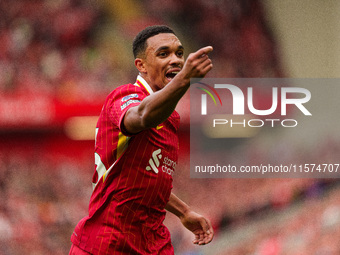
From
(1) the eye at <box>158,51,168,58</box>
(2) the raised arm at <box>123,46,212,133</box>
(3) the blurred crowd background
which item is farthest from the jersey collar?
(3) the blurred crowd background

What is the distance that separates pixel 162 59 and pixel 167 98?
0.66m

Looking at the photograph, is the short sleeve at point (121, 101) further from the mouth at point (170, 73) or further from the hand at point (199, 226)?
the hand at point (199, 226)

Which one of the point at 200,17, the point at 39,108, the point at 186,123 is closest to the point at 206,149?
the point at 186,123

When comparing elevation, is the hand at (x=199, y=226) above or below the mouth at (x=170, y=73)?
below

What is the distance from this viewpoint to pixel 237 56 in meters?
4.07

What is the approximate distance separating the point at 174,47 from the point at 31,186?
7.62 ft

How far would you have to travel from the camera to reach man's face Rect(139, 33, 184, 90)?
2156 millimetres

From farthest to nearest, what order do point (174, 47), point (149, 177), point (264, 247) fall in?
point (264, 247) → point (174, 47) → point (149, 177)

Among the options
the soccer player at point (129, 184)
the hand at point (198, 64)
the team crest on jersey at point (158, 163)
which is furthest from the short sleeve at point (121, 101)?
the hand at point (198, 64)

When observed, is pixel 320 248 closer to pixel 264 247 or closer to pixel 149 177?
pixel 264 247

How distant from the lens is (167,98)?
1542mm

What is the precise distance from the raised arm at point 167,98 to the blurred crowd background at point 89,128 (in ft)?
7.85

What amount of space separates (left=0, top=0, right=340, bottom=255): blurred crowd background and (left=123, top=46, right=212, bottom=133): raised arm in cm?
239

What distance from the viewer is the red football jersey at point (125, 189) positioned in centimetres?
196
